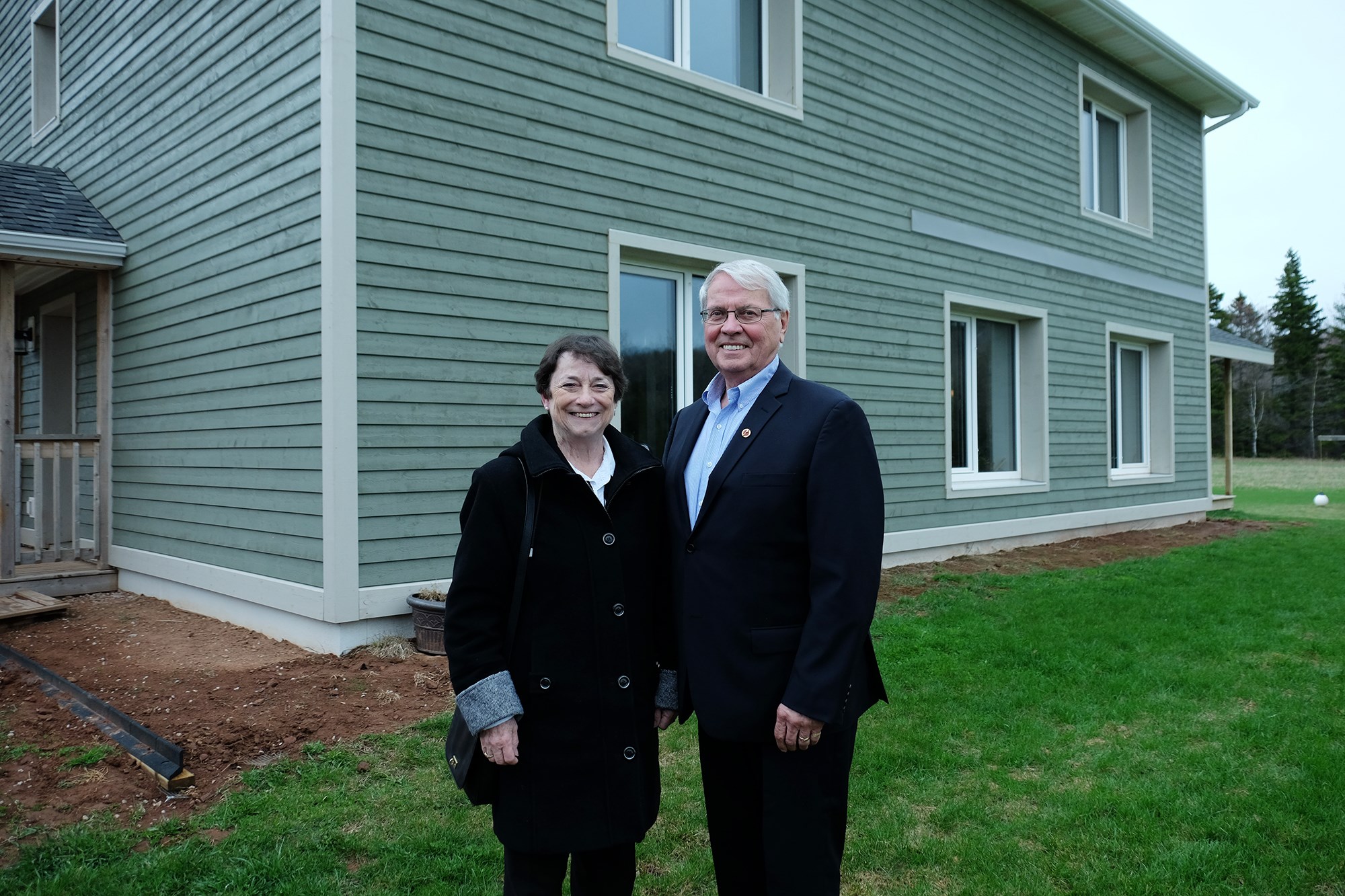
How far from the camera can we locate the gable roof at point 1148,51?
34.1ft

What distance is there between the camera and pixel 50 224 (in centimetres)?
739

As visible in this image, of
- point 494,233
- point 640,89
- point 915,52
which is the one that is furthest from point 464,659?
point 915,52

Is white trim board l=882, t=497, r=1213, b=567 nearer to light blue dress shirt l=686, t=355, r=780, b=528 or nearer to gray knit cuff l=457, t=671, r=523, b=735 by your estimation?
light blue dress shirt l=686, t=355, r=780, b=528

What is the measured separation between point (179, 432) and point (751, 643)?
6.36 meters

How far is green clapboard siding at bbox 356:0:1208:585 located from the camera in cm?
545

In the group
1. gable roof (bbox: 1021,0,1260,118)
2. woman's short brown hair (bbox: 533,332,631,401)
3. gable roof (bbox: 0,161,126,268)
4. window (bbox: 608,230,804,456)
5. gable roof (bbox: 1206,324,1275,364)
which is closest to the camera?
woman's short brown hair (bbox: 533,332,631,401)

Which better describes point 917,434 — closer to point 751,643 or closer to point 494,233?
point 494,233

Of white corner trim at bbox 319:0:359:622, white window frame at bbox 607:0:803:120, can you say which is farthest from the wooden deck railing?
white window frame at bbox 607:0:803:120

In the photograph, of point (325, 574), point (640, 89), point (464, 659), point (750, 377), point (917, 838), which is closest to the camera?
point (464, 659)

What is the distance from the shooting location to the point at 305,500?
546cm

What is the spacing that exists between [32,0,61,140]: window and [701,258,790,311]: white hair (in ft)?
31.6

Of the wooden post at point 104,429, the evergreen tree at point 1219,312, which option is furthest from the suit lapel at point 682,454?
the evergreen tree at point 1219,312

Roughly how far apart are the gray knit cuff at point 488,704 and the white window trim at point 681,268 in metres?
4.32

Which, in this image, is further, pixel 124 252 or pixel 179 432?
pixel 124 252
